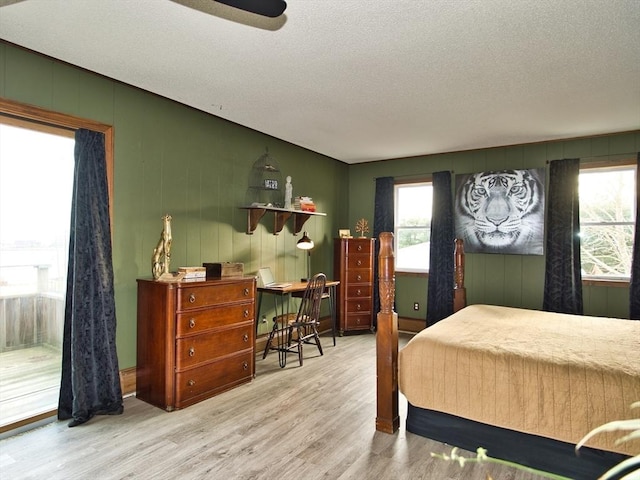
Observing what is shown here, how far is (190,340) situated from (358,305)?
9.34 feet

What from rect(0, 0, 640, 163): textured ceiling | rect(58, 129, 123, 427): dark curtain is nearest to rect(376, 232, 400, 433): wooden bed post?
rect(0, 0, 640, 163): textured ceiling

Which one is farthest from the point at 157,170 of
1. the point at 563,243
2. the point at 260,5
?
the point at 563,243

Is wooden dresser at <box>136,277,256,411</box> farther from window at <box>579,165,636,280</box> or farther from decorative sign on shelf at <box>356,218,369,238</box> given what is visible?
window at <box>579,165,636,280</box>

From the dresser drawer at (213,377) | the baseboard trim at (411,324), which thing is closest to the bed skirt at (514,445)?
the dresser drawer at (213,377)

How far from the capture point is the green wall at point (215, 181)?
3.16 meters

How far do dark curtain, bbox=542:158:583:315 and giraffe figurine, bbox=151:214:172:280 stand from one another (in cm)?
409

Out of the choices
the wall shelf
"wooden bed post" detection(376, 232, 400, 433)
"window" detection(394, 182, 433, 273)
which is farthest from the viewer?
"window" detection(394, 182, 433, 273)

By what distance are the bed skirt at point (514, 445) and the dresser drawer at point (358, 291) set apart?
9.15ft

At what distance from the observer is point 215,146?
4141 millimetres

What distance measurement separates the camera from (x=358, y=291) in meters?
5.59

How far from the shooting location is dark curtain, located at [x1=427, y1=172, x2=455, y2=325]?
5395 millimetres

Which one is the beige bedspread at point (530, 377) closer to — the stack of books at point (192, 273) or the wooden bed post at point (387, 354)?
the wooden bed post at point (387, 354)

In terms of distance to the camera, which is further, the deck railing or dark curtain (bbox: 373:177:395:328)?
dark curtain (bbox: 373:177:395:328)

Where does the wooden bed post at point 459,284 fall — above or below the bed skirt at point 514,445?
above
